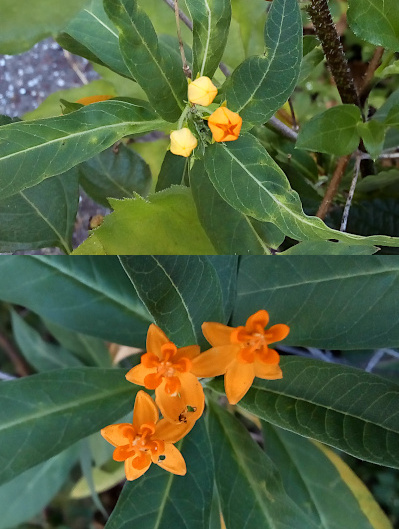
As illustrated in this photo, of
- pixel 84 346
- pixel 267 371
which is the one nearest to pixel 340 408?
pixel 267 371

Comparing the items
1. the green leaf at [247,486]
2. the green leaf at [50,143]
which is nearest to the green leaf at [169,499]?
the green leaf at [247,486]

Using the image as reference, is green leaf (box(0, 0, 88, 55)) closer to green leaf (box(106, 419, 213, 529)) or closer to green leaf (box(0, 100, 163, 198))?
green leaf (box(0, 100, 163, 198))

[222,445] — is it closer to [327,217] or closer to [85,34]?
[327,217]

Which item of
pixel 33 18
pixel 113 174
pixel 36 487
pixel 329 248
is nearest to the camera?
pixel 33 18

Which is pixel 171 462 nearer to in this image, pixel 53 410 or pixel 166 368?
pixel 166 368

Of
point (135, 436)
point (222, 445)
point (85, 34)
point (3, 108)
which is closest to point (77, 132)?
point (85, 34)

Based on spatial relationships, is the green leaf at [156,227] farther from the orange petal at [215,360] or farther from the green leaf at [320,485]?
the green leaf at [320,485]
